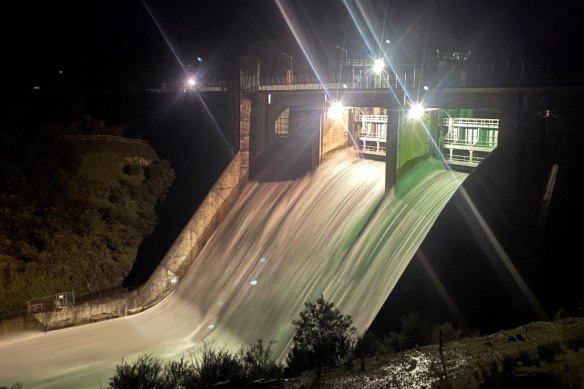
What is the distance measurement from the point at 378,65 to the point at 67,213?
15122 mm

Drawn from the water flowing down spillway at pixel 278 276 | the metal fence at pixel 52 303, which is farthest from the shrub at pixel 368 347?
the metal fence at pixel 52 303

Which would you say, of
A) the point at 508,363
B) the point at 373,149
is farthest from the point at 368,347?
the point at 373,149

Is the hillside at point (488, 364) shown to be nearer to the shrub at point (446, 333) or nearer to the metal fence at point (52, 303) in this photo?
the shrub at point (446, 333)

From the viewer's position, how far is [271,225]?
2125 centimetres

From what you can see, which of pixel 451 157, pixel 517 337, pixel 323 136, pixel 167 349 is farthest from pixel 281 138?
pixel 517 337

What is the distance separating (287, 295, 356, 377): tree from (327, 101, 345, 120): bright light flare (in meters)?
11.6

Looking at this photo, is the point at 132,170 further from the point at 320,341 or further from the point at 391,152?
the point at 320,341

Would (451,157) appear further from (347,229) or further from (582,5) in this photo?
(582,5)

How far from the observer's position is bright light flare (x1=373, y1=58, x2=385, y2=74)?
1021 inches

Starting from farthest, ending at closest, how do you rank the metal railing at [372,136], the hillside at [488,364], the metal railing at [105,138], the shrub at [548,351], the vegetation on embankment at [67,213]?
the metal railing at [105,138] < the metal railing at [372,136] < the vegetation on embankment at [67,213] < the shrub at [548,351] < the hillside at [488,364]

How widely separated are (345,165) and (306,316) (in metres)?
10.9

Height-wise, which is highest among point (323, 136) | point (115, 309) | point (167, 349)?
point (323, 136)

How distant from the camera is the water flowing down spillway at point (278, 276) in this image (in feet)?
52.3

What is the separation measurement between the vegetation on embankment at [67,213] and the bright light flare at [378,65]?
11.1m
